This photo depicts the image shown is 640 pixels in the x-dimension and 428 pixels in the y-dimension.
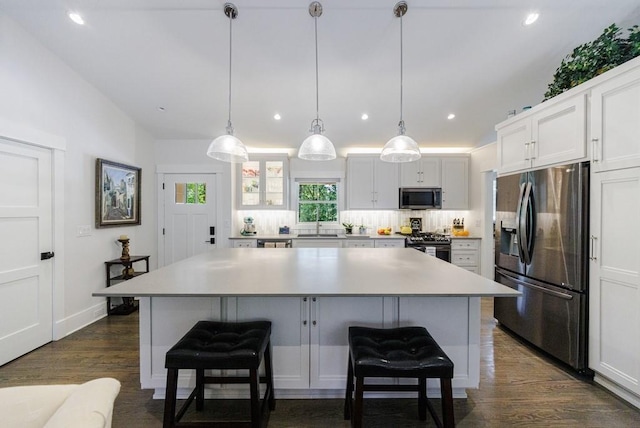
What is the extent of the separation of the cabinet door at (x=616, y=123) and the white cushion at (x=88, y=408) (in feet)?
10.3

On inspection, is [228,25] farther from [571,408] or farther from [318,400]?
[571,408]

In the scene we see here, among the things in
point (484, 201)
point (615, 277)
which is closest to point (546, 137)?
point (615, 277)

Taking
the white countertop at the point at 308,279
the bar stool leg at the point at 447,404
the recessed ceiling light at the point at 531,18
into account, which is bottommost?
the bar stool leg at the point at 447,404

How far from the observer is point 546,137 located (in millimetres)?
2541

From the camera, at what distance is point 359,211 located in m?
5.25

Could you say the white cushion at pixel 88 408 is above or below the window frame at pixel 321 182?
below

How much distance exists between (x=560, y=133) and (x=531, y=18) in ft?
3.79

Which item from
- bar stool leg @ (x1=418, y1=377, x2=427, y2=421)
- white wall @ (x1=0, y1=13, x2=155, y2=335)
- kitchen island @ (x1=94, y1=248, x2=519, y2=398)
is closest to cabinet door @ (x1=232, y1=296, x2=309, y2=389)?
kitchen island @ (x1=94, y1=248, x2=519, y2=398)

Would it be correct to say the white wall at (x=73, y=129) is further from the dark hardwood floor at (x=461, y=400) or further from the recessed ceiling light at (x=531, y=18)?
the recessed ceiling light at (x=531, y=18)

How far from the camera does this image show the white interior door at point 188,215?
183 inches

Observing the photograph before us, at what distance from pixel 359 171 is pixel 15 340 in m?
4.68

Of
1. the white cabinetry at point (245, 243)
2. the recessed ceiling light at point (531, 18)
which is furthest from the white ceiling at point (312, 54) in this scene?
the white cabinetry at point (245, 243)

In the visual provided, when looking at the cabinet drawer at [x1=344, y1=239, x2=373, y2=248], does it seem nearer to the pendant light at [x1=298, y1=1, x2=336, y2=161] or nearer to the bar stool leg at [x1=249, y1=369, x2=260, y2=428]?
the pendant light at [x1=298, y1=1, x2=336, y2=161]

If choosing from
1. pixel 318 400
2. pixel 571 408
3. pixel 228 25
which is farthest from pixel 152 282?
pixel 571 408
